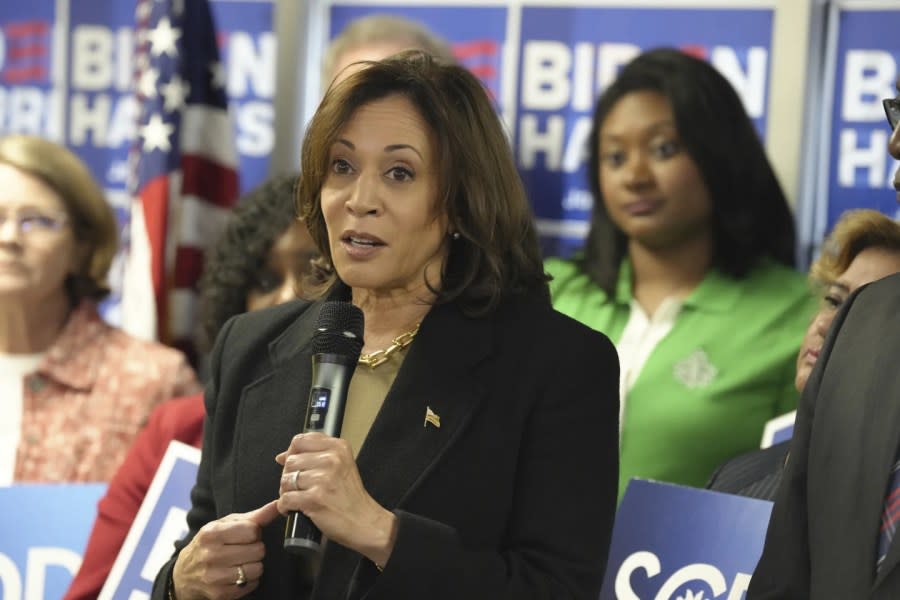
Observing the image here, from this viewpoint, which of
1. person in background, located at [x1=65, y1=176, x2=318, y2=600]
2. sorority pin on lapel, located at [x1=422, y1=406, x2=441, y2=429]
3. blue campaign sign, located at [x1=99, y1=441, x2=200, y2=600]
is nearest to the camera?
sorority pin on lapel, located at [x1=422, y1=406, x2=441, y2=429]

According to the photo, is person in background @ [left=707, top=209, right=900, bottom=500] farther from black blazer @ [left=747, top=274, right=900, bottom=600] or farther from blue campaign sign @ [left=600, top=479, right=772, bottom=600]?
black blazer @ [left=747, top=274, right=900, bottom=600]

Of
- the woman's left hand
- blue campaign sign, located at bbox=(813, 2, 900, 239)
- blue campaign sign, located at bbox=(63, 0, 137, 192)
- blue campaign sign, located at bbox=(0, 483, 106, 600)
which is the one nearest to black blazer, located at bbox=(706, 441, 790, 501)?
the woman's left hand

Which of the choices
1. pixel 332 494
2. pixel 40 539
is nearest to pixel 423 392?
pixel 332 494

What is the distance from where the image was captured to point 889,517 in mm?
2346

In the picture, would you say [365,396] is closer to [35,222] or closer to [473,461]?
[473,461]

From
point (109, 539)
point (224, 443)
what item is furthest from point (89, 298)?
point (224, 443)

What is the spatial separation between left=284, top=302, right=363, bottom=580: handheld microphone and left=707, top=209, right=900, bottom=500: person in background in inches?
49.3

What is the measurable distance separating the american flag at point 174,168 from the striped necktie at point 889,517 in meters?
3.40

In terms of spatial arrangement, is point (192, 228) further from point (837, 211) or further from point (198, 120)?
point (837, 211)

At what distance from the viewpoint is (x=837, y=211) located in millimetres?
5375

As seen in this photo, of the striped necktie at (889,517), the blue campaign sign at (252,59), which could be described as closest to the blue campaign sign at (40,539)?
the striped necktie at (889,517)

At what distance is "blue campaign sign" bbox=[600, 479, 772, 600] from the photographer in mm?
3236

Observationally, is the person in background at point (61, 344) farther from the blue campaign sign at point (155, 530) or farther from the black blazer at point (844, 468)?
the black blazer at point (844, 468)

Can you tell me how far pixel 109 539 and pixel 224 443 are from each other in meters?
1.20
